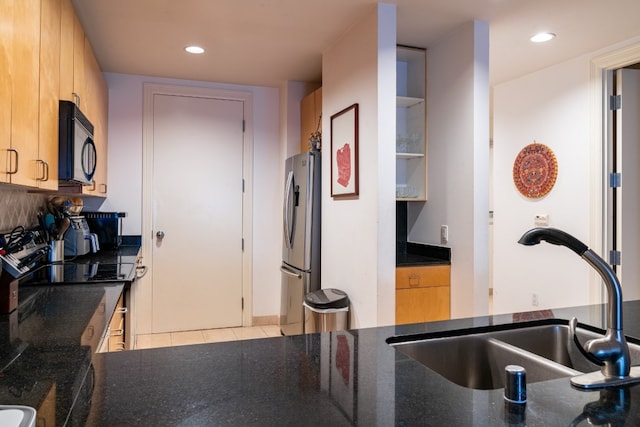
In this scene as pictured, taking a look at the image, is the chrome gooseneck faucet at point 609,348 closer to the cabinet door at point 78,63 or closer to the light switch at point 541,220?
the cabinet door at point 78,63

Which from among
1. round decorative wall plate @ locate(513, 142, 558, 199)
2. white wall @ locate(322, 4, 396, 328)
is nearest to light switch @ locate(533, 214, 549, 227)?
round decorative wall plate @ locate(513, 142, 558, 199)

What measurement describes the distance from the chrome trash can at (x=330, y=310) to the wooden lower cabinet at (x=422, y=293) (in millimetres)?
348

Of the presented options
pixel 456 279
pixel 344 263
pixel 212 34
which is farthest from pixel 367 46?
pixel 456 279

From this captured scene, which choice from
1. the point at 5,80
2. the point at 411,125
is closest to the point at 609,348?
the point at 5,80

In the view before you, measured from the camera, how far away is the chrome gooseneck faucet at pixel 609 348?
920mm

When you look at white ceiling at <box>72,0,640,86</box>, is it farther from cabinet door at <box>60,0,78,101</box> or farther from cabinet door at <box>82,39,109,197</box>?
cabinet door at <box>60,0,78,101</box>

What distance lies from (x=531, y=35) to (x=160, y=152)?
321cm

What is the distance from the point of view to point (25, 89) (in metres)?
1.58

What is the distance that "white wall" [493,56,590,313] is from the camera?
3512mm

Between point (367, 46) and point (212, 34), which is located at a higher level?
point (212, 34)

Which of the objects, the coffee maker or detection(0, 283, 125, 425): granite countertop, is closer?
detection(0, 283, 125, 425): granite countertop

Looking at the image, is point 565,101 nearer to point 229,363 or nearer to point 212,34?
point 212,34

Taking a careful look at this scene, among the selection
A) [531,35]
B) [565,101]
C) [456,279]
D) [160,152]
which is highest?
[531,35]

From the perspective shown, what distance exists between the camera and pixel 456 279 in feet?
9.75
